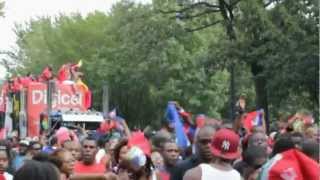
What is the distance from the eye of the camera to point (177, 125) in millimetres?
12484

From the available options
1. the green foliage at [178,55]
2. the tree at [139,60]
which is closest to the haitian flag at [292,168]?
the green foliage at [178,55]

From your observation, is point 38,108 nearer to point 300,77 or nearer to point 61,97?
point 61,97

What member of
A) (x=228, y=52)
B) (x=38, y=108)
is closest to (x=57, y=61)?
(x=228, y=52)

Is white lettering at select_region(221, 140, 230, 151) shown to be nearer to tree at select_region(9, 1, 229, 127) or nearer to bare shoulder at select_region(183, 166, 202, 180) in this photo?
bare shoulder at select_region(183, 166, 202, 180)

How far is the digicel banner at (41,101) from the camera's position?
25.6 m

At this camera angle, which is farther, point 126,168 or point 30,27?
point 30,27

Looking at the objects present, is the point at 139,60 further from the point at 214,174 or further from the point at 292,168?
the point at 292,168

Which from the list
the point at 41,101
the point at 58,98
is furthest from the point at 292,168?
the point at 58,98

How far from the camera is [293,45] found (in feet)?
93.3

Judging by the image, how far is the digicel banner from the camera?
1008 inches

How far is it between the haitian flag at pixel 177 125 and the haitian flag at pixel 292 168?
5.59m

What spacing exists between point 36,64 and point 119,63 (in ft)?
52.1

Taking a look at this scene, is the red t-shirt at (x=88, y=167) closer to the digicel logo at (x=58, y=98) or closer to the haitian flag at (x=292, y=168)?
the haitian flag at (x=292, y=168)

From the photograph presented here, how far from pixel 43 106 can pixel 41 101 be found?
0.65 feet
